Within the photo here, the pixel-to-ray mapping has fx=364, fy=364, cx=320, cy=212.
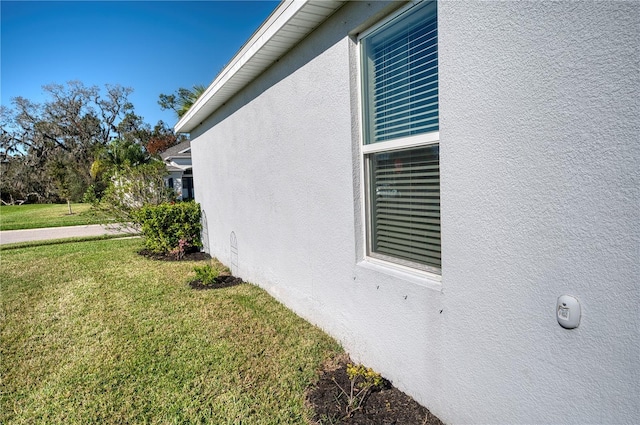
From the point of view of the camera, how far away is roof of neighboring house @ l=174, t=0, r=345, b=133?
137 inches

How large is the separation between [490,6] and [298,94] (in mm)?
2499

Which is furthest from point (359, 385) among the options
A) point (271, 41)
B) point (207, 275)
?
point (207, 275)

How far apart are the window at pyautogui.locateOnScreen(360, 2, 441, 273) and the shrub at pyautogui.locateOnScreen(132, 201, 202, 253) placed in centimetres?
691

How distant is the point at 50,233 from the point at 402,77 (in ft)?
52.4

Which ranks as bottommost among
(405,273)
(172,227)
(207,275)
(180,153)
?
(207,275)

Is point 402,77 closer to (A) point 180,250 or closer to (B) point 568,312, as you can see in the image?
(B) point 568,312

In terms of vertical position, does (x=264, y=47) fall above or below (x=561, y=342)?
above

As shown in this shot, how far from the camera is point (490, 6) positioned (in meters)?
2.07

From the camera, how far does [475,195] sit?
2225 mm

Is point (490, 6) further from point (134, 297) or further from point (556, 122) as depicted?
point (134, 297)

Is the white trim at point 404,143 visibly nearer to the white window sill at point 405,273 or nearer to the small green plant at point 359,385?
the white window sill at point 405,273

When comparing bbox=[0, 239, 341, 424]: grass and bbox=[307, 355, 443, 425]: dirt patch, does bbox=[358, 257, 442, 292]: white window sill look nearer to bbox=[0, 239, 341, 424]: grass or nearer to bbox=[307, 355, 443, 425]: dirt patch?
bbox=[307, 355, 443, 425]: dirt patch

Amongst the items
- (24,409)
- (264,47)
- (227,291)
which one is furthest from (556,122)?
(227,291)

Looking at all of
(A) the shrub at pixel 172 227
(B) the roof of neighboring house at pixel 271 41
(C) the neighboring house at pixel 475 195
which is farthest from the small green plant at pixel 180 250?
(C) the neighboring house at pixel 475 195
